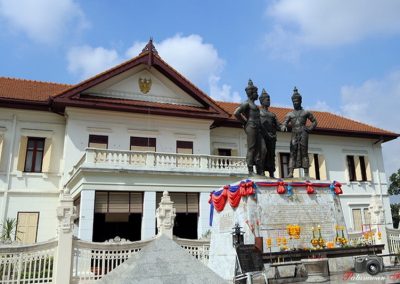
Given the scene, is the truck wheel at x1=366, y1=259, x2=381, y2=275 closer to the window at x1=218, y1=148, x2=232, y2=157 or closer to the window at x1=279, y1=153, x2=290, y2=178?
the window at x1=218, y1=148, x2=232, y2=157

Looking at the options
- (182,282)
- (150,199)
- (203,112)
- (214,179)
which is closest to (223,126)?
(203,112)

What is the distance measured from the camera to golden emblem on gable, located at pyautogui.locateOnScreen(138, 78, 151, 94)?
1841 cm

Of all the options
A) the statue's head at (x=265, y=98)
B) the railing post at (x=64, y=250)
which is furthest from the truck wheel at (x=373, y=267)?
the railing post at (x=64, y=250)

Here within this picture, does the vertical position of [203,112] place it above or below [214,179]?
above

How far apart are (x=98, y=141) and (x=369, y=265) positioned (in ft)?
42.8

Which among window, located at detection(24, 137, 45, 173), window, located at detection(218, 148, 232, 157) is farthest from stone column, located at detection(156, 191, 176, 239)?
window, located at detection(218, 148, 232, 157)

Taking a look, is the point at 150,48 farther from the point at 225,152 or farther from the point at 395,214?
the point at 395,214

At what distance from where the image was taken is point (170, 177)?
15.4 m

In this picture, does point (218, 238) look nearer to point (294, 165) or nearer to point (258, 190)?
point (258, 190)

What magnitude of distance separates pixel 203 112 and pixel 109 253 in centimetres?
1035

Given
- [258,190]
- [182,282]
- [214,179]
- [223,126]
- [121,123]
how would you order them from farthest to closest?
[223,126] → [121,123] → [214,179] → [258,190] → [182,282]

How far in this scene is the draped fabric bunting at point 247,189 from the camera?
8.36 metres

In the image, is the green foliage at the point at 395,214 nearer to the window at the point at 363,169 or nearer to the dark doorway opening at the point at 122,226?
the window at the point at 363,169

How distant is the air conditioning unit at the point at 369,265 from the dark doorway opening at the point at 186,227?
1040 centimetres
